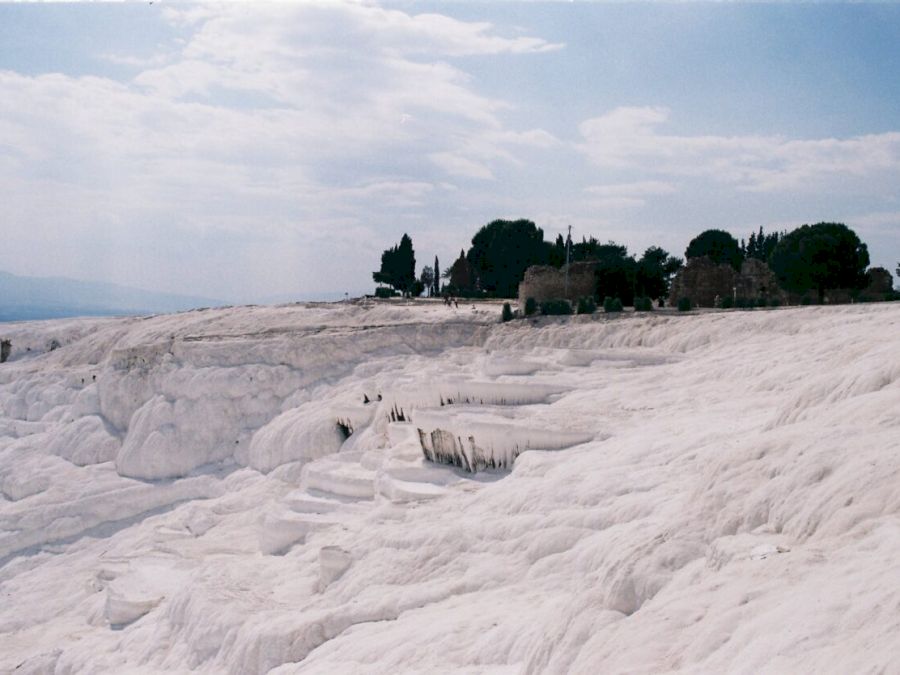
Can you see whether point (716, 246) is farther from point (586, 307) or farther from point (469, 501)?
point (469, 501)

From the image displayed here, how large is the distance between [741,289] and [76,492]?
798 inches

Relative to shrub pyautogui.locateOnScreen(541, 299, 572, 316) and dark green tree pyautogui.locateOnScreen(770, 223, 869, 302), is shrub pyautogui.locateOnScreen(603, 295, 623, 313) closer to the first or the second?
shrub pyautogui.locateOnScreen(541, 299, 572, 316)

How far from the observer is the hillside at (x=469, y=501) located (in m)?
5.00

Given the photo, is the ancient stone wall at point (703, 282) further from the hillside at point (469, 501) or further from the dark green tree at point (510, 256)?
the dark green tree at point (510, 256)

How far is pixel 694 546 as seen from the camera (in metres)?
5.79

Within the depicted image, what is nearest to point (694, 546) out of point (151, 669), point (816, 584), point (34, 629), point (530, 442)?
point (816, 584)

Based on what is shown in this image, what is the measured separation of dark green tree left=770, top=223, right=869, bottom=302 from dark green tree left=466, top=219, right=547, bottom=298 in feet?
55.4

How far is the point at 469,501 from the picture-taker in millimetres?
10070

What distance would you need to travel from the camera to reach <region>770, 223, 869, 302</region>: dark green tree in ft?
83.7

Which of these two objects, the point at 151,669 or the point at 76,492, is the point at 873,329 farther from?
the point at 76,492

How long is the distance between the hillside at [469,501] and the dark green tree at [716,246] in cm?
1847

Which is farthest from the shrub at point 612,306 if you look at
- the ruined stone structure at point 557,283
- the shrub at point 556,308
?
the ruined stone structure at point 557,283

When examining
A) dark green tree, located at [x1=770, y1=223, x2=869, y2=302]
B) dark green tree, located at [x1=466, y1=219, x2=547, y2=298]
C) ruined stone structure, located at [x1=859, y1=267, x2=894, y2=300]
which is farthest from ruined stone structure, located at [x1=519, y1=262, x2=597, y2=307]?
dark green tree, located at [x1=466, y1=219, x2=547, y2=298]

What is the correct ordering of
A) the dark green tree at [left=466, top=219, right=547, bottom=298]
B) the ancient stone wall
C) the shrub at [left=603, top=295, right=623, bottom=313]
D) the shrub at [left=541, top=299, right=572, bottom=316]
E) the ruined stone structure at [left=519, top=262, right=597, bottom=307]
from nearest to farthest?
the shrub at [left=603, top=295, right=623, bottom=313] → the shrub at [left=541, top=299, right=572, bottom=316] → the ancient stone wall → the ruined stone structure at [left=519, top=262, right=597, bottom=307] → the dark green tree at [left=466, top=219, right=547, bottom=298]
